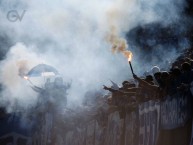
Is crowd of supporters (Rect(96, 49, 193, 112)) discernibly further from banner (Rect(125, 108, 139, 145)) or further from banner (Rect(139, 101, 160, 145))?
banner (Rect(125, 108, 139, 145))

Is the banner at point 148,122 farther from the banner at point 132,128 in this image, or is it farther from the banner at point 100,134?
the banner at point 100,134

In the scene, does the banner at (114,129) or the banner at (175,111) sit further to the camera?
the banner at (114,129)

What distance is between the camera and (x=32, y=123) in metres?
42.3

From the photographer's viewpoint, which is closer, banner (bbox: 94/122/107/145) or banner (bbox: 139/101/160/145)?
banner (bbox: 139/101/160/145)

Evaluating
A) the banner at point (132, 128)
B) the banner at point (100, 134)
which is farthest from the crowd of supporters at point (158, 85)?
the banner at point (100, 134)

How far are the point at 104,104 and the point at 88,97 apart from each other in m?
4.78

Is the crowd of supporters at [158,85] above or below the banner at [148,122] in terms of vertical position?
above

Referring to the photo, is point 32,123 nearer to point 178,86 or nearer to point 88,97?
point 88,97

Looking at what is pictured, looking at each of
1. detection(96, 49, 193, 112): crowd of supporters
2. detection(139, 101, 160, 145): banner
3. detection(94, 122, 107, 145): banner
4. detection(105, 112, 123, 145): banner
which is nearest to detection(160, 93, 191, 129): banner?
detection(96, 49, 193, 112): crowd of supporters

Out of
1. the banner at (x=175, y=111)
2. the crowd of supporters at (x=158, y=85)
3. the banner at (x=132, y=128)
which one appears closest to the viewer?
the banner at (x=175, y=111)

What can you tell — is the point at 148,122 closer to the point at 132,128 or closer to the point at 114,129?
the point at 132,128

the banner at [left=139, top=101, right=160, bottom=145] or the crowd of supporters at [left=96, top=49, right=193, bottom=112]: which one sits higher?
the crowd of supporters at [left=96, top=49, right=193, bottom=112]

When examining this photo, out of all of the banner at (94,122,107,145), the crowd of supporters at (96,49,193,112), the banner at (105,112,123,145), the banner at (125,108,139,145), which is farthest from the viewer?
the banner at (94,122,107,145)

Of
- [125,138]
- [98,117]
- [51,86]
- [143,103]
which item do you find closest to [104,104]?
[98,117]
